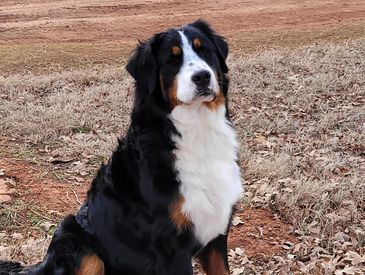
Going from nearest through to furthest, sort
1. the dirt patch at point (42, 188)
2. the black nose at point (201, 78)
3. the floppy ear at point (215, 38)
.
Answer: the black nose at point (201, 78) → the floppy ear at point (215, 38) → the dirt patch at point (42, 188)

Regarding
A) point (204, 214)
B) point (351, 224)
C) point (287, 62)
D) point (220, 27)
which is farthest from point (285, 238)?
point (220, 27)

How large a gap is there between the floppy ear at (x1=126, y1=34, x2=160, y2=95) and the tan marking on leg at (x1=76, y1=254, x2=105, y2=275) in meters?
1.07

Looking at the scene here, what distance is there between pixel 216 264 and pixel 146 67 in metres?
1.38

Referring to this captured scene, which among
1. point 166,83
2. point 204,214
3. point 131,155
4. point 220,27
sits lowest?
point 220,27

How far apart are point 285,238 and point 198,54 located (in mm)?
2041

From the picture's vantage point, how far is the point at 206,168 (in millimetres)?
3373

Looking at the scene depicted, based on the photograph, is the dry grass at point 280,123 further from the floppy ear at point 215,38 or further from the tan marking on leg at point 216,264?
the floppy ear at point 215,38

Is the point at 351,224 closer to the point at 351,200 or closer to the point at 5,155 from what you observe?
the point at 351,200

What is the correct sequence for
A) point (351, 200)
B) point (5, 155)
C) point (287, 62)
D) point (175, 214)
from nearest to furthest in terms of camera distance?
point (175, 214), point (351, 200), point (5, 155), point (287, 62)

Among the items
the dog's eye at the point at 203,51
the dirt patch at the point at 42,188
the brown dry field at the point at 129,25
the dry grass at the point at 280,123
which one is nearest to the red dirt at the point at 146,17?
the brown dry field at the point at 129,25

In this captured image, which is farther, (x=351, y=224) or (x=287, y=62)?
(x=287, y=62)

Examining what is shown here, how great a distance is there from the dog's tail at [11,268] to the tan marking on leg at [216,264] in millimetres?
1226

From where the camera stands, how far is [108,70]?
457 inches

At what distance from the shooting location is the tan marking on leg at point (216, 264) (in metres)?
3.70
